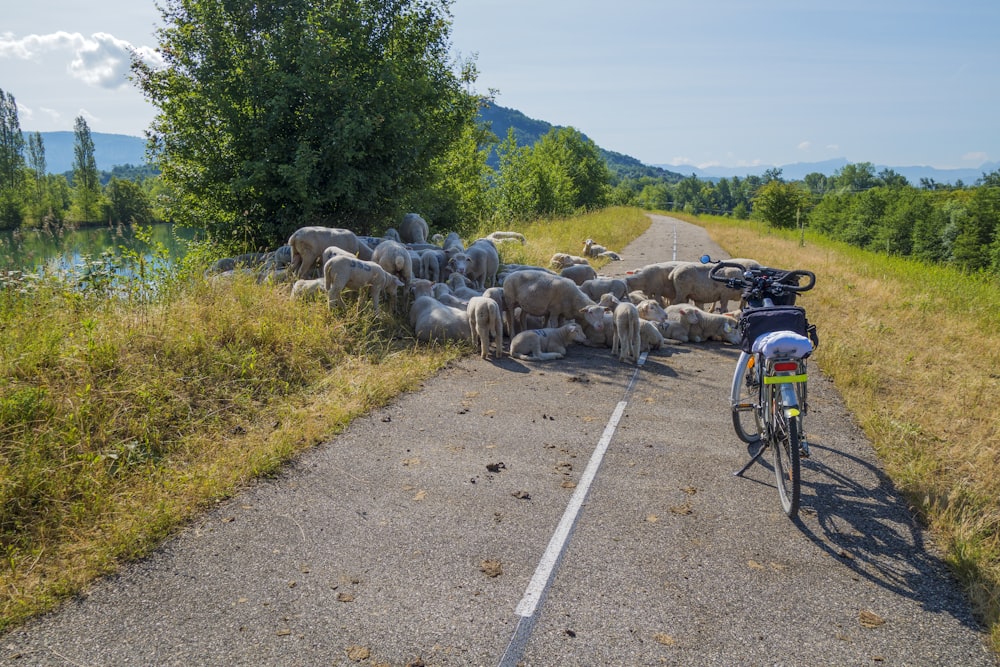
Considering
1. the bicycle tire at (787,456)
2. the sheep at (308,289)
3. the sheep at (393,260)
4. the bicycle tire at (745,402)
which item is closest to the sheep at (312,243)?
the sheep at (393,260)

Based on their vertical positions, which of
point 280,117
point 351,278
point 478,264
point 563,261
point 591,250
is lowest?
point 591,250

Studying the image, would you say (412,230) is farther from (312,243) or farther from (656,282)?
(656,282)

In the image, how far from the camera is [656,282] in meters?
14.1

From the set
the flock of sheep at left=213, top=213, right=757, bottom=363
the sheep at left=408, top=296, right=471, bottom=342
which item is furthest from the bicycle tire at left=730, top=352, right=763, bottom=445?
the sheep at left=408, top=296, right=471, bottom=342

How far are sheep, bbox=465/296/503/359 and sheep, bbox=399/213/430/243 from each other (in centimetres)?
671

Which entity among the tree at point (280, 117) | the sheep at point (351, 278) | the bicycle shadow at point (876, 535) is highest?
the tree at point (280, 117)

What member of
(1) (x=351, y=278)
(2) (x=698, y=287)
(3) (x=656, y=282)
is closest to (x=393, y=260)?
Result: (1) (x=351, y=278)

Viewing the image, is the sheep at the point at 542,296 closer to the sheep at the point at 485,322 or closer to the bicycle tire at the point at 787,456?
the sheep at the point at 485,322

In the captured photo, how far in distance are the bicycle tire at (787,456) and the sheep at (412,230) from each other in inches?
481

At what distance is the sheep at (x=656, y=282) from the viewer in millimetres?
14062

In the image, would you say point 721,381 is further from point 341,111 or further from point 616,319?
point 341,111

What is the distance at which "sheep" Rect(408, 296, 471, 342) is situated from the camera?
10469 mm

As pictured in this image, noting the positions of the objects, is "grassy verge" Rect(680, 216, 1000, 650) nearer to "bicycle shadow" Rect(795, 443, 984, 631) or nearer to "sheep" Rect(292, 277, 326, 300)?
"bicycle shadow" Rect(795, 443, 984, 631)

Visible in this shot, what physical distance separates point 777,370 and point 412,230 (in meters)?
12.5
